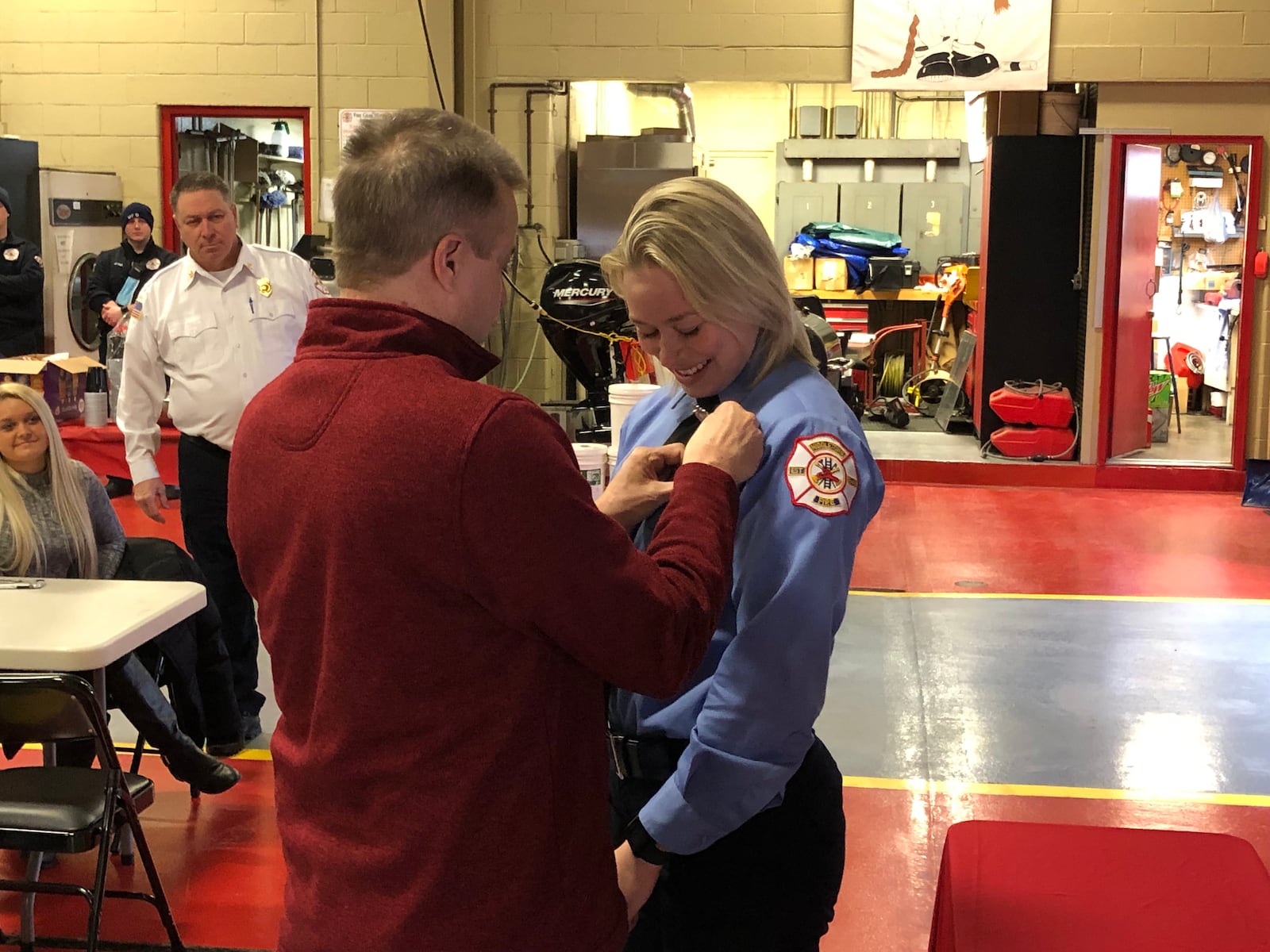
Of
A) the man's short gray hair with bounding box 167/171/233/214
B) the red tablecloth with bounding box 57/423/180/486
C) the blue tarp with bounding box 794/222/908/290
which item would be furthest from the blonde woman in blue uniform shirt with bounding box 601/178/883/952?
the blue tarp with bounding box 794/222/908/290

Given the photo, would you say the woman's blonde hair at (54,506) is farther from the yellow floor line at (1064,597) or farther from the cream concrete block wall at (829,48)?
the cream concrete block wall at (829,48)

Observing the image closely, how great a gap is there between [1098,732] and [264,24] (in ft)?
25.0

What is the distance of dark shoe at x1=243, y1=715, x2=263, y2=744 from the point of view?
178 inches

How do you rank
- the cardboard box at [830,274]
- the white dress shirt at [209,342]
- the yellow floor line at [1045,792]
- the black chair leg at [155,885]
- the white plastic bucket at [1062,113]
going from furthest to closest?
the cardboard box at [830,274] < the white plastic bucket at [1062,113] < the white dress shirt at [209,342] < the yellow floor line at [1045,792] < the black chair leg at [155,885]

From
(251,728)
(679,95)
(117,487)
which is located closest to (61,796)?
(251,728)

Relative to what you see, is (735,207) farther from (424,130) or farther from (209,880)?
(209,880)

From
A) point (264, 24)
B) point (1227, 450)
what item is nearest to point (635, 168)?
point (264, 24)

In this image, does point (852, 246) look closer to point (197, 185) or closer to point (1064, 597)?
point (1064, 597)

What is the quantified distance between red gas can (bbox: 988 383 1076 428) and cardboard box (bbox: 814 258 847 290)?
11.5ft

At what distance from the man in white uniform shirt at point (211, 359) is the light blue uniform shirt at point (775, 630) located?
314 centimetres

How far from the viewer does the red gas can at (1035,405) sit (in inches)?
372

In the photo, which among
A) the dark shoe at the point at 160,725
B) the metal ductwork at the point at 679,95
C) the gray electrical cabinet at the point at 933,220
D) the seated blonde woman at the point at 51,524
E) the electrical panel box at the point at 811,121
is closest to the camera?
the dark shoe at the point at 160,725

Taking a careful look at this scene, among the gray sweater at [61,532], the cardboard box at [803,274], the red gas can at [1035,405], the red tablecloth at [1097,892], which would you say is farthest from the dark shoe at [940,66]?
the red tablecloth at [1097,892]

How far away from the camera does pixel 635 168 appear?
33.1ft
